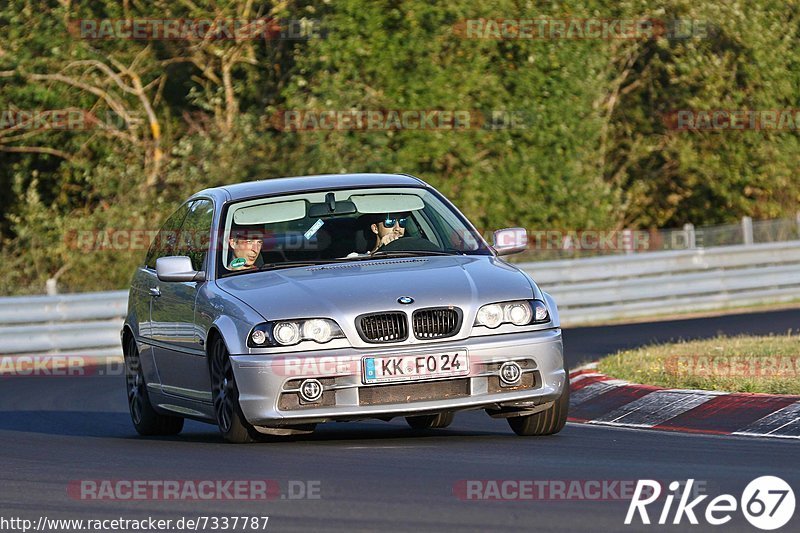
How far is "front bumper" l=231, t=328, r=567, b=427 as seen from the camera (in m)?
8.68

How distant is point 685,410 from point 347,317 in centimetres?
273

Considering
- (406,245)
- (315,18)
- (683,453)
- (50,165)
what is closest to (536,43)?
(315,18)

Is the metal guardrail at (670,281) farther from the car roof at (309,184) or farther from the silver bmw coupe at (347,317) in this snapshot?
the silver bmw coupe at (347,317)

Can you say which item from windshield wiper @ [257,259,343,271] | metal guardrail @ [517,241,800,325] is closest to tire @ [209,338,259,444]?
windshield wiper @ [257,259,343,271]

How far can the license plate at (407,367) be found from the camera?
8664 millimetres

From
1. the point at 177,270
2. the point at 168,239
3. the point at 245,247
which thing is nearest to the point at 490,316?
the point at 245,247

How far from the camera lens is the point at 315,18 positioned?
87.9 ft

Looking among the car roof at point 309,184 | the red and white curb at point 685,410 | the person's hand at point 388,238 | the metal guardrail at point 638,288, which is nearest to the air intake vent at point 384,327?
the person's hand at point 388,238

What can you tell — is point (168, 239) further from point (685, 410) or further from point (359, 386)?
point (685, 410)

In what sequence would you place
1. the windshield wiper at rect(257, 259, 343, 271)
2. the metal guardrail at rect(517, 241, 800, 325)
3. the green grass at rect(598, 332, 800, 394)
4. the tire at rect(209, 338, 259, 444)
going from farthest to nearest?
the metal guardrail at rect(517, 241, 800, 325) < the green grass at rect(598, 332, 800, 394) < the windshield wiper at rect(257, 259, 343, 271) < the tire at rect(209, 338, 259, 444)

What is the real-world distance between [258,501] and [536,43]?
2135cm

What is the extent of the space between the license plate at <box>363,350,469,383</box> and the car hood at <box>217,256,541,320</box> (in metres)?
0.26

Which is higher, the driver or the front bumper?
the driver

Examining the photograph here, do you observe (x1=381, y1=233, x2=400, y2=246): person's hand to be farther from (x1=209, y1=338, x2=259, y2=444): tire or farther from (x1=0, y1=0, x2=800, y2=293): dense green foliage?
(x1=0, y1=0, x2=800, y2=293): dense green foliage
